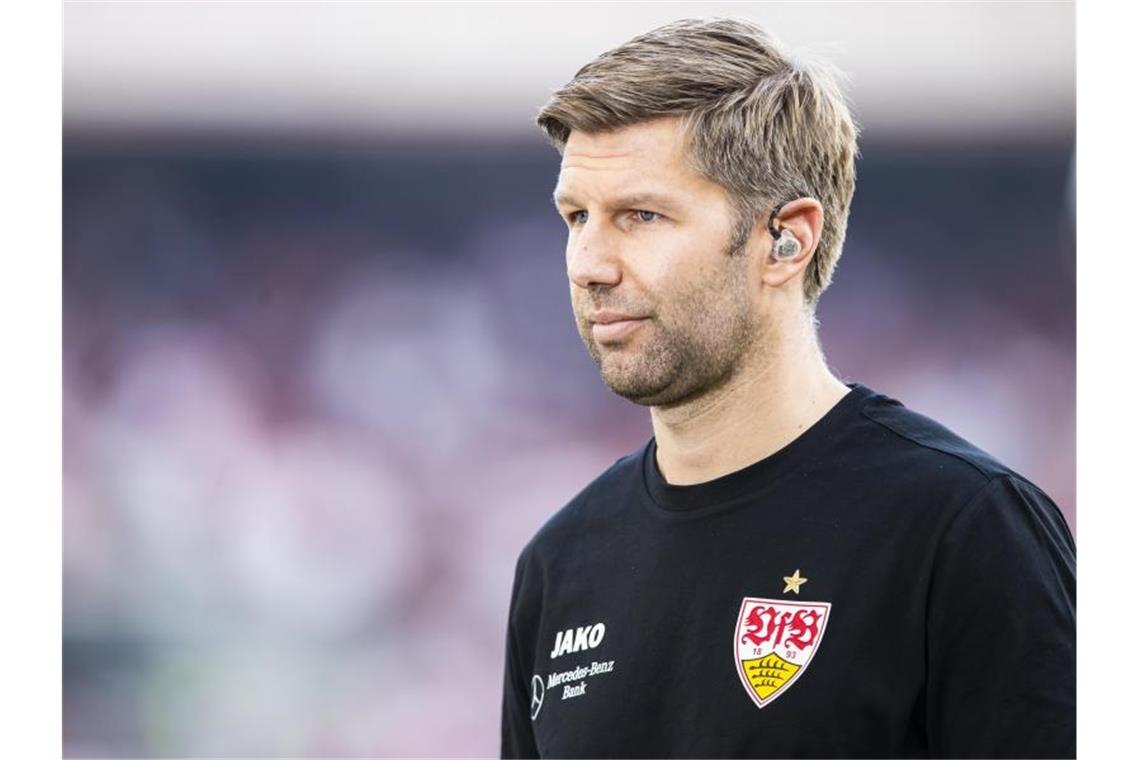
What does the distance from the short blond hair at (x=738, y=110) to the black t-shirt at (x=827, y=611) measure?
0.27 meters

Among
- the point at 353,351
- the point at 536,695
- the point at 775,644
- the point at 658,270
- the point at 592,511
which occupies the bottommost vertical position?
the point at 536,695

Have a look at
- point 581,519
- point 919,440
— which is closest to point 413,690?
point 581,519

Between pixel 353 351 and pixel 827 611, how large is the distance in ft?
11.5

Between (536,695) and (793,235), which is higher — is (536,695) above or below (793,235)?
below

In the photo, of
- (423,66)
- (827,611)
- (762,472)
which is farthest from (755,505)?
(423,66)

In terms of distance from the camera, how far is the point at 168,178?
4750 mm

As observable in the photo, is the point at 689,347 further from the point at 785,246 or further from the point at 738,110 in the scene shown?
the point at 738,110

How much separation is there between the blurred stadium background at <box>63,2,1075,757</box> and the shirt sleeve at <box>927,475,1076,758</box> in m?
2.73

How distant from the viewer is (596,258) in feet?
5.01

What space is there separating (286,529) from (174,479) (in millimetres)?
443

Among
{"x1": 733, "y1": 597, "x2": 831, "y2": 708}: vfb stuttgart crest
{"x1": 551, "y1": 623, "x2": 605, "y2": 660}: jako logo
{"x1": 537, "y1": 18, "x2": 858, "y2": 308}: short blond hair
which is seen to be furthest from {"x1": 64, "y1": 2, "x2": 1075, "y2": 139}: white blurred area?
{"x1": 733, "y1": 597, "x2": 831, "y2": 708}: vfb stuttgart crest

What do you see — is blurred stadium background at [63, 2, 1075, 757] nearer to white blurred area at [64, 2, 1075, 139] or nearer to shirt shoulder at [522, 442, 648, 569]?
white blurred area at [64, 2, 1075, 139]

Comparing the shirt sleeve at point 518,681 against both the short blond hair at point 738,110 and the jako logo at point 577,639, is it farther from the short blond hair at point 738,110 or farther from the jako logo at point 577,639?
the short blond hair at point 738,110

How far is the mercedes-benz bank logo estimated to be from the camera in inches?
65.9
